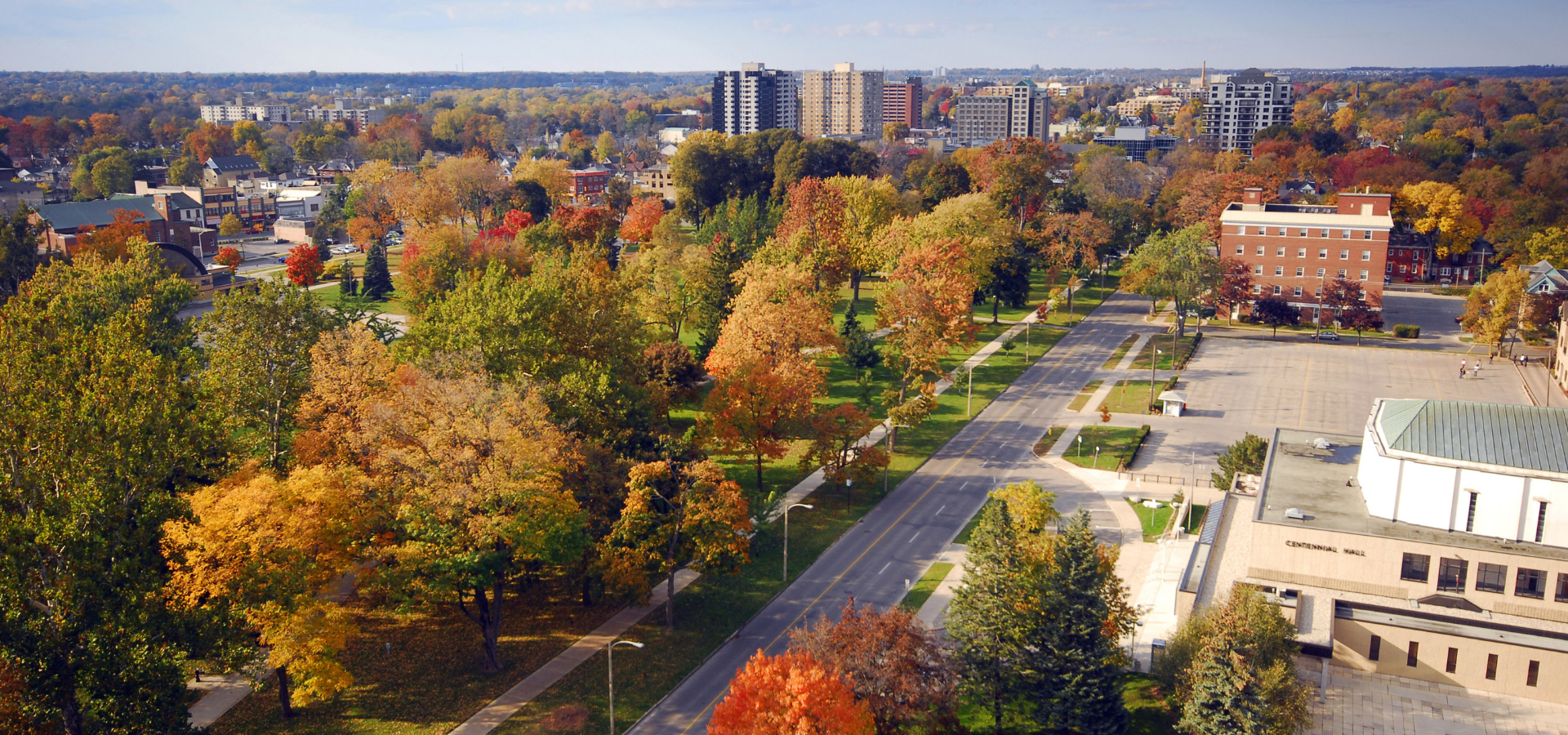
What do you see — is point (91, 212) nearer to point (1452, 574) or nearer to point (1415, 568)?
point (1415, 568)

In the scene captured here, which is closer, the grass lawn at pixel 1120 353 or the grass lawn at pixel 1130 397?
the grass lawn at pixel 1130 397

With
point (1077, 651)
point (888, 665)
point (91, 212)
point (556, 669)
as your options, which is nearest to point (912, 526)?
point (1077, 651)

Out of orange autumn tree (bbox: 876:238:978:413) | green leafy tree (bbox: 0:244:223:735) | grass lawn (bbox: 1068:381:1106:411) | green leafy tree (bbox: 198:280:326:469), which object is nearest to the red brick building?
grass lawn (bbox: 1068:381:1106:411)

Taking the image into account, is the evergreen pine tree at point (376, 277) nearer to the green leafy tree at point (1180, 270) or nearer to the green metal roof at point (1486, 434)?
the green leafy tree at point (1180, 270)

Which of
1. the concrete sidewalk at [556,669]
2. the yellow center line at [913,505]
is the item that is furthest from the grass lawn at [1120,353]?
the concrete sidewalk at [556,669]

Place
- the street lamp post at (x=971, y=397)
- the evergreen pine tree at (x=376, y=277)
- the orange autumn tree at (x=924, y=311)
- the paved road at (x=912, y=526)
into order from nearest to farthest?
1. the paved road at (x=912, y=526)
2. the orange autumn tree at (x=924, y=311)
3. the street lamp post at (x=971, y=397)
4. the evergreen pine tree at (x=376, y=277)

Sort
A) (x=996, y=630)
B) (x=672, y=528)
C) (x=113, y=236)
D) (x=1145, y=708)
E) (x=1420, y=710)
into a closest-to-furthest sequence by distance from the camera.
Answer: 1. (x=996, y=630)
2. (x=1420, y=710)
3. (x=1145, y=708)
4. (x=672, y=528)
5. (x=113, y=236)
